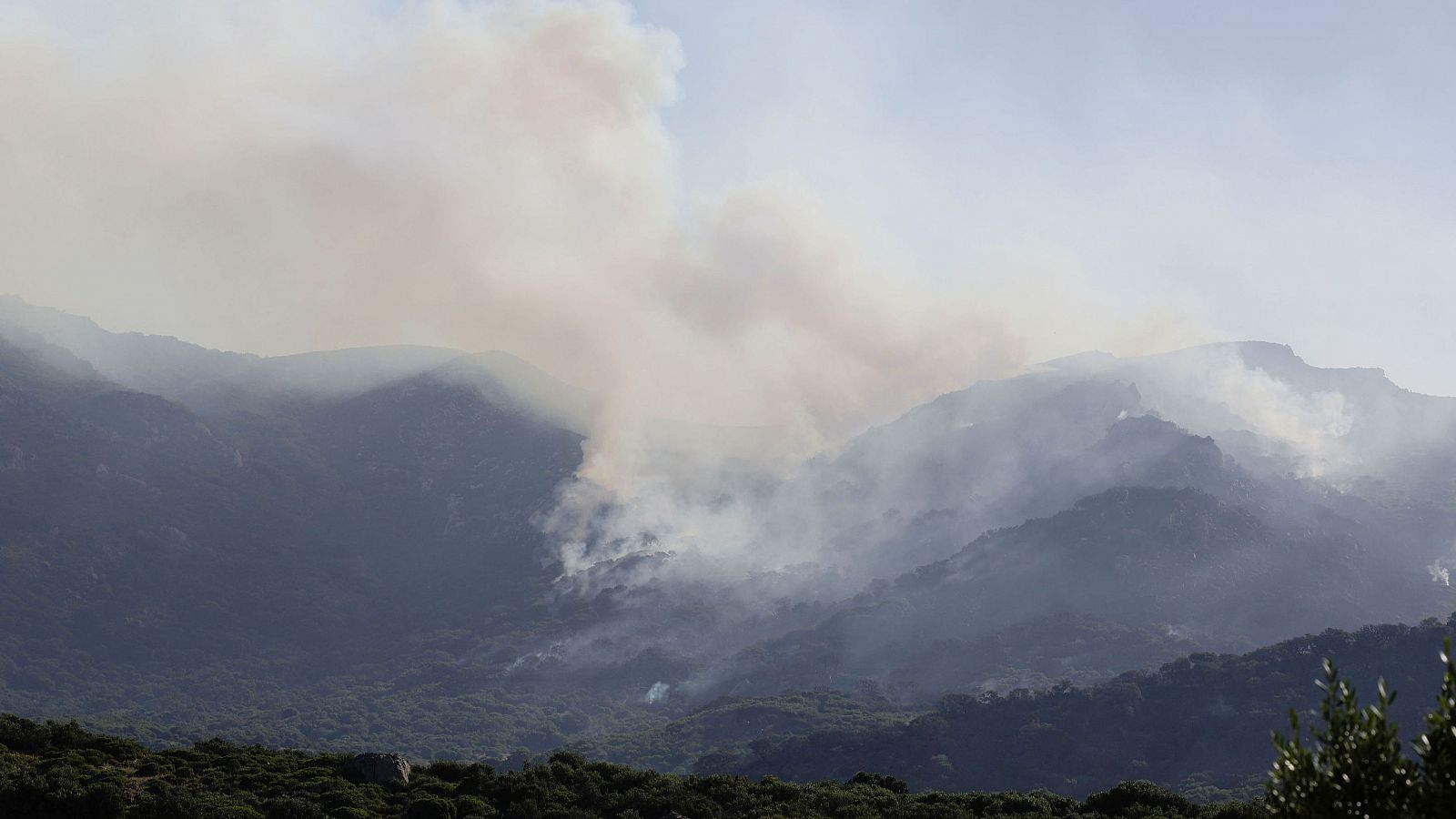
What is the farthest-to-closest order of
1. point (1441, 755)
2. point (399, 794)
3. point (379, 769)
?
1. point (379, 769)
2. point (399, 794)
3. point (1441, 755)

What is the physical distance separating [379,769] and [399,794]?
5.24 metres

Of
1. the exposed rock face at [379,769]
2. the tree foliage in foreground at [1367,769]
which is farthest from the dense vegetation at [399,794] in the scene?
the tree foliage in foreground at [1367,769]

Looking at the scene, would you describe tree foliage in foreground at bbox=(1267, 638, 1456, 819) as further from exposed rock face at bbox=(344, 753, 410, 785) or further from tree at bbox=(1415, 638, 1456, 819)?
exposed rock face at bbox=(344, 753, 410, 785)

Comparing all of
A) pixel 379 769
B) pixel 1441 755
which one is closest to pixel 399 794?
pixel 379 769

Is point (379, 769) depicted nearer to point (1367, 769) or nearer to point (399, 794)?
point (399, 794)

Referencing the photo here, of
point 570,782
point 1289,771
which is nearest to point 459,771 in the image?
point 570,782

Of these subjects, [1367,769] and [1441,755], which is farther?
[1367,769]

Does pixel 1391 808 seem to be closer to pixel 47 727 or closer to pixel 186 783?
pixel 186 783

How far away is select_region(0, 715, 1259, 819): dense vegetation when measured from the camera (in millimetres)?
68938

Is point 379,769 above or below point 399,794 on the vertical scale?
above

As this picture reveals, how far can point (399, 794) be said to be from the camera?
268 feet

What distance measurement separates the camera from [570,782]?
88875mm

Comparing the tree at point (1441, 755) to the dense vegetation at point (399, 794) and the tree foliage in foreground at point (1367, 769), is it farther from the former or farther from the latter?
the dense vegetation at point (399, 794)

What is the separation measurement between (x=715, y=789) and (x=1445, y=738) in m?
65.3
